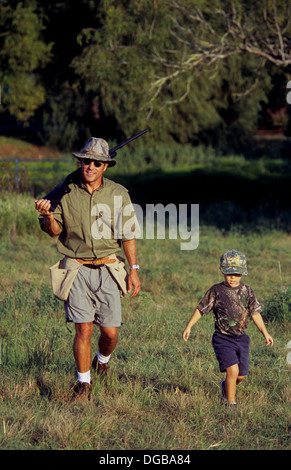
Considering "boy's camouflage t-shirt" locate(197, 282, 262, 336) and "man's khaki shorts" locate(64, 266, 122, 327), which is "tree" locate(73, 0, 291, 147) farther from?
"boy's camouflage t-shirt" locate(197, 282, 262, 336)

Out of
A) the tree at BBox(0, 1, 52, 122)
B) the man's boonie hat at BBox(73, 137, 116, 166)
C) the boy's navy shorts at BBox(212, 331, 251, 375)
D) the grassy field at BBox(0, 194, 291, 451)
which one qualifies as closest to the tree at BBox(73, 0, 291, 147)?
the grassy field at BBox(0, 194, 291, 451)

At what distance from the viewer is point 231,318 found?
499 centimetres

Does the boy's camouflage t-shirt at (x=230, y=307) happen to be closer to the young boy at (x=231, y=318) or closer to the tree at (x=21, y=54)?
the young boy at (x=231, y=318)

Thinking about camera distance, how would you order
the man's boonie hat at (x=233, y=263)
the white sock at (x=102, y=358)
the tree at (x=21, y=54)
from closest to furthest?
the man's boonie hat at (x=233, y=263), the white sock at (x=102, y=358), the tree at (x=21, y=54)

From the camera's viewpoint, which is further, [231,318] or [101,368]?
[101,368]

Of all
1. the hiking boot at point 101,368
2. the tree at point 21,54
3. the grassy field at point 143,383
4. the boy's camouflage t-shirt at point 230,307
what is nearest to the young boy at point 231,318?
the boy's camouflage t-shirt at point 230,307

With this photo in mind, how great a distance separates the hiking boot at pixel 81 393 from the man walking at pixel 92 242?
51 millimetres

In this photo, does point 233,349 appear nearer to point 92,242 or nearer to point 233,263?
point 233,263

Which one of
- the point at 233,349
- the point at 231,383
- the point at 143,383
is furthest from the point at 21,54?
the point at 231,383

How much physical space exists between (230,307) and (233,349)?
298mm

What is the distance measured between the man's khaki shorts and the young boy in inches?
25.7

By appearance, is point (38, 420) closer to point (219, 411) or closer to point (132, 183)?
point (219, 411)

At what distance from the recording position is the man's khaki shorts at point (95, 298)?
17.0ft
